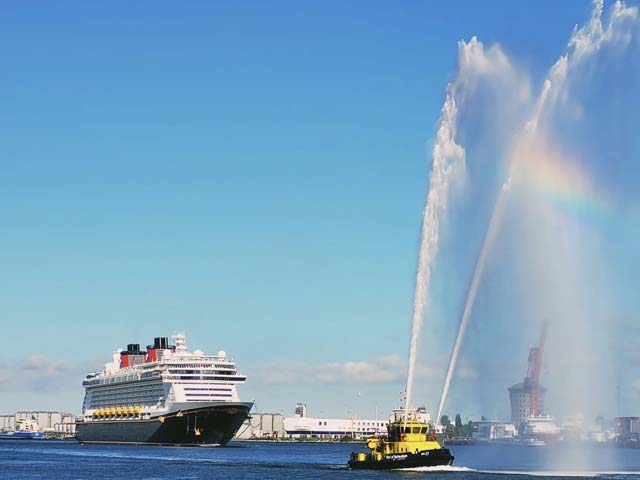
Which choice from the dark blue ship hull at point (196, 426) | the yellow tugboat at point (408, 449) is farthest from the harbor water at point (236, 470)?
the dark blue ship hull at point (196, 426)

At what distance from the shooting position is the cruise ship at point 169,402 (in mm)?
130250

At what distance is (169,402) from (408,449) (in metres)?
71.4

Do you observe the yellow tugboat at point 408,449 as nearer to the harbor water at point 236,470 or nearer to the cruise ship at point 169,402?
the harbor water at point 236,470

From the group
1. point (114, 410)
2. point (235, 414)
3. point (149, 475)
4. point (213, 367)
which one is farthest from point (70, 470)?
point (114, 410)

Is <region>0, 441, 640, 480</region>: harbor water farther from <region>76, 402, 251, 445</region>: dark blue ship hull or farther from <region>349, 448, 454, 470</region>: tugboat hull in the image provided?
<region>76, 402, 251, 445</region>: dark blue ship hull

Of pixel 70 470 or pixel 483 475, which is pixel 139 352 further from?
pixel 483 475

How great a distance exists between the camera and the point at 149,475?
7425 centimetres

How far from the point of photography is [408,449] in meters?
69.2

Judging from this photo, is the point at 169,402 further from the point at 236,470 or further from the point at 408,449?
the point at 408,449

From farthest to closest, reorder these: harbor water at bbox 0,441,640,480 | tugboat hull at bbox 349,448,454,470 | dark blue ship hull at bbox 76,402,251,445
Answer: dark blue ship hull at bbox 76,402,251,445
tugboat hull at bbox 349,448,454,470
harbor water at bbox 0,441,640,480

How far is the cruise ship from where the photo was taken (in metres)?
130

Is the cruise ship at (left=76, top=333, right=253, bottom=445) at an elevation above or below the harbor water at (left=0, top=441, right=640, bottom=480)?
above

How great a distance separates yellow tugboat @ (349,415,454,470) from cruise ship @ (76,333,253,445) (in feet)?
194

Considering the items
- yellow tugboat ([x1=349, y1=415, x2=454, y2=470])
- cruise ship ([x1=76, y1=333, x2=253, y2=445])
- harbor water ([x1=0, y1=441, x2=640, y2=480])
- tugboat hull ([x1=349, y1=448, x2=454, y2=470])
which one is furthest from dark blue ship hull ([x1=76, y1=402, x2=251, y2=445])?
tugboat hull ([x1=349, y1=448, x2=454, y2=470])
